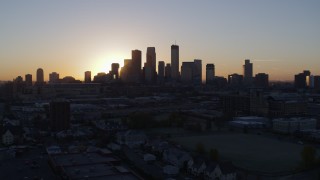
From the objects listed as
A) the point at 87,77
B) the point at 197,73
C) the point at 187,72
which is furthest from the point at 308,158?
the point at 197,73

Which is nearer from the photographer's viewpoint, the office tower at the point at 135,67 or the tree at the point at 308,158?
the tree at the point at 308,158

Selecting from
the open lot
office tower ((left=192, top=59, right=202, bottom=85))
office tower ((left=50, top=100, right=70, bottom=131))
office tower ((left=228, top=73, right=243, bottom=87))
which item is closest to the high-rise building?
office tower ((left=192, top=59, right=202, bottom=85))

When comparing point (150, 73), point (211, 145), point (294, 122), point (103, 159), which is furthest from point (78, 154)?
point (150, 73)

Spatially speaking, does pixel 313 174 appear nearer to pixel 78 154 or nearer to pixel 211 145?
pixel 211 145

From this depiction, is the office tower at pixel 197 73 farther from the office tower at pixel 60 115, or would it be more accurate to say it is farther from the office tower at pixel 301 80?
the office tower at pixel 60 115

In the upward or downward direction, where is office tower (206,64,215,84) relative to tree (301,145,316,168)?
upward

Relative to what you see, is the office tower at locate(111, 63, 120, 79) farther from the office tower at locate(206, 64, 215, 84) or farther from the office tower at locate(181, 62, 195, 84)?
the office tower at locate(206, 64, 215, 84)

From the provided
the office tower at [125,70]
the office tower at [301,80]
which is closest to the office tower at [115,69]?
the office tower at [125,70]
